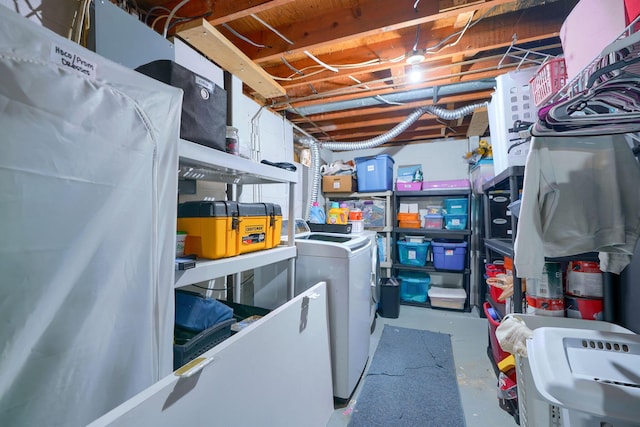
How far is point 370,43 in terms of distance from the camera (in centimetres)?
190

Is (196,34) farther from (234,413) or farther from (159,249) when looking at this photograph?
(234,413)

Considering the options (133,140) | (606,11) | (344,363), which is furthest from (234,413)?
(606,11)

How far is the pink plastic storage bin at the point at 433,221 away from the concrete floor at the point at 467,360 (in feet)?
3.50

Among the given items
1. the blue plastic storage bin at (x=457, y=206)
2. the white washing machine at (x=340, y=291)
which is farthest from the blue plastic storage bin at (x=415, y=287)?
the white washing machine at (x=340, y=291)

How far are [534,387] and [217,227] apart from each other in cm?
143

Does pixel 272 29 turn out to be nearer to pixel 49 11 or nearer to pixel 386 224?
pixel 49 11

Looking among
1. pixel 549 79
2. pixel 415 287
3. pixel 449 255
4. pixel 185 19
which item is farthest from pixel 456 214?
pixel 185 19

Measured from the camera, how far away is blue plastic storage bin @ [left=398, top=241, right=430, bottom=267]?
3.33 meters

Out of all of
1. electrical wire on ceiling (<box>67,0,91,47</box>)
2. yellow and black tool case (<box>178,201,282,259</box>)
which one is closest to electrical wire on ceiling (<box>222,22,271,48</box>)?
electrical wire on ceiling (<box>67,0,91,47</box>)

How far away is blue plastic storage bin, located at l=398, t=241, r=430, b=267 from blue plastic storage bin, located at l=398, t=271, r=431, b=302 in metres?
0.21

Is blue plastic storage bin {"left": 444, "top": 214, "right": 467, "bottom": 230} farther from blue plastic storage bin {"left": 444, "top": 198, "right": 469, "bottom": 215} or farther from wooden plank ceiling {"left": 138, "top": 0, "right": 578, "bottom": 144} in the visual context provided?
wooden plank ceiling {"left": 138, "top": 0, "right": 578, "bottom": 144}

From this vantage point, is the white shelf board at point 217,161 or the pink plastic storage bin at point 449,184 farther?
the pink plastic storage bin at point 449,184

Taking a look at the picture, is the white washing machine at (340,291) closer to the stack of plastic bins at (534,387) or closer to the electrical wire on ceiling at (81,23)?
the stack of plastic bins at (534,387)

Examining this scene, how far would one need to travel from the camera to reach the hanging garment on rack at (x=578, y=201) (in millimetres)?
1006
